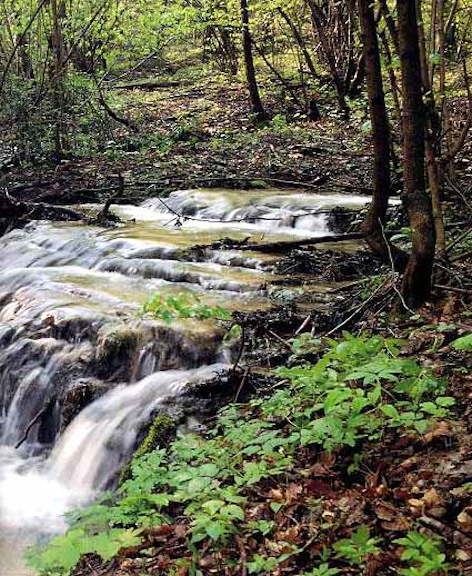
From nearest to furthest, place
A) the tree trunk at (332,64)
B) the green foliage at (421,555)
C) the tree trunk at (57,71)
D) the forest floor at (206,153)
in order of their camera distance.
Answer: the green foliage at (421,555)
the forest floor at (206,153)
the tree trunk at (57,71)
the tree trunk at (332,64)

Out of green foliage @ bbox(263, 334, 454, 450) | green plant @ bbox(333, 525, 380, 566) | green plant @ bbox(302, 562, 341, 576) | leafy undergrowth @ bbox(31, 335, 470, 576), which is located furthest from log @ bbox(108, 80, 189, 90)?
green plant @ bbox(302, 562, 341, 576)

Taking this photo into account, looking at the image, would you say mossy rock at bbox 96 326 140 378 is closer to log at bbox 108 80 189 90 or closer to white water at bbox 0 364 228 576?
white water at bbox 0 364 228 576

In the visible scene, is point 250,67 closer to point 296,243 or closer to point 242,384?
point 296,243

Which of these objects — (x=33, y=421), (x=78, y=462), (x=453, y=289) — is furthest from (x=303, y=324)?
(x=33, y=421)

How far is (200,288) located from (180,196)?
5.25m

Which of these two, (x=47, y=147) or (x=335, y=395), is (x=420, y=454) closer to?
(x=335, y=395)

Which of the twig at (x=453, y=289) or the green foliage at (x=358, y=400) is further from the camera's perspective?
the twig at (x=453, y=289)

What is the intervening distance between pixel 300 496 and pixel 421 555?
0.83 m

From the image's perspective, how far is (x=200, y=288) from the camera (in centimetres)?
705

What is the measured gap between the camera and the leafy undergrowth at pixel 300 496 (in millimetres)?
3014

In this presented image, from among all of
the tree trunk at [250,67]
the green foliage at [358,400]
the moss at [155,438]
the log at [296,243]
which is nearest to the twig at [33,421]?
the moss at [155,438]

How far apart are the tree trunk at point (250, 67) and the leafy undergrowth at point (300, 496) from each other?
13.0 meters

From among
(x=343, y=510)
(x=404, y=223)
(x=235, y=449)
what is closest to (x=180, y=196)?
(x=404, y=223)

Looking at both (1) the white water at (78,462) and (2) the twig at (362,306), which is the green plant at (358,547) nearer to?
A: (1) the white water at (78,462)
